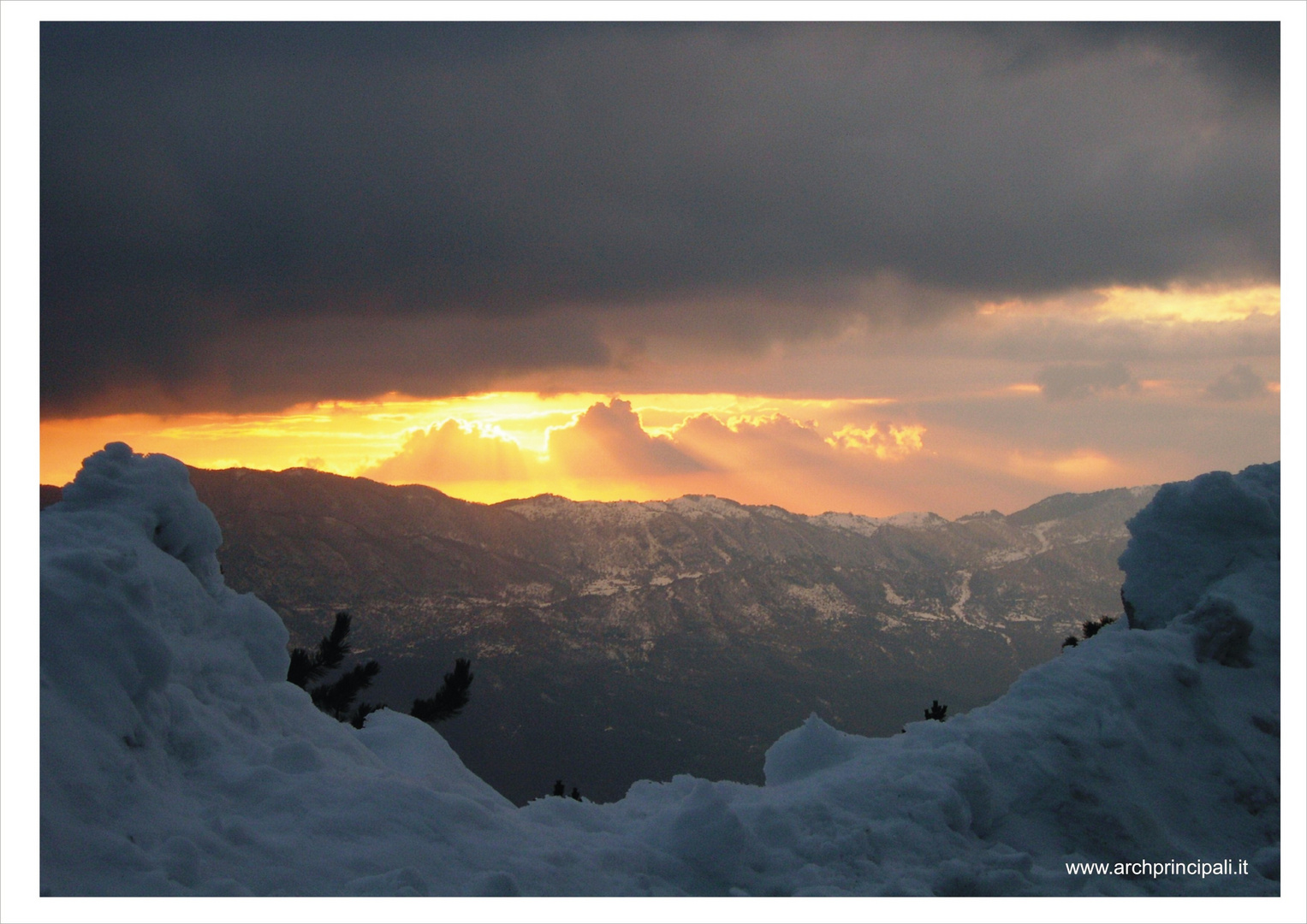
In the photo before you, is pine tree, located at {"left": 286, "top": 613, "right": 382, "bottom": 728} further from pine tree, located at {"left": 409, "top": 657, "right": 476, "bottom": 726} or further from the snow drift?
the snow drift

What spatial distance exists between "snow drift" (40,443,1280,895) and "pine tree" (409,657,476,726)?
17.1m

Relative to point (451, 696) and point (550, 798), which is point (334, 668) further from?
point (550, 798)

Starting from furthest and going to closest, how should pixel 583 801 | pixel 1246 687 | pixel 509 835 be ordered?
pixel 1246 687
pixel 583 801
pixel 509 835

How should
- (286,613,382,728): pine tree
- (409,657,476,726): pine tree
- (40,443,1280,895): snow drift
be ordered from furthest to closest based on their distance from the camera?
1. (409,657,476,726): pine tree
2. (286,613,382,728): pine tree
3. (40,443,1280,895): snow drift

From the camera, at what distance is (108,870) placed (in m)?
7.43

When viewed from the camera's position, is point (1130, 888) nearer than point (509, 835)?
No

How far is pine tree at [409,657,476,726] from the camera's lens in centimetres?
2961

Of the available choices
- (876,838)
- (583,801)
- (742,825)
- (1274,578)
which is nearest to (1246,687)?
(1274,578)

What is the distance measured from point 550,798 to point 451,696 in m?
19.5

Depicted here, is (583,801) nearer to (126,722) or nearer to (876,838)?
(876,838)

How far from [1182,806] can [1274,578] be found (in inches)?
175

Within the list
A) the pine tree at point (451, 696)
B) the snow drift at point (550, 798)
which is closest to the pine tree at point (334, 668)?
the pine tree at point (451, 696)

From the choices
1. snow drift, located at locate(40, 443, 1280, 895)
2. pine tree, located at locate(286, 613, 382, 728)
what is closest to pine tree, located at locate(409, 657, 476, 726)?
pine tree, located at locate(286, 613, 382, 728)

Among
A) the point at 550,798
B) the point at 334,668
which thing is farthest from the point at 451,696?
the point at 550,798
